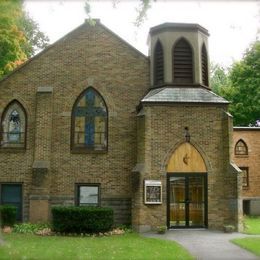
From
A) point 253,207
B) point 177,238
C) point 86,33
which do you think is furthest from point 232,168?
point 253,207

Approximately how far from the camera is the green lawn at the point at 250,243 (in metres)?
13.5

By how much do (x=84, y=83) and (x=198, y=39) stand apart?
577cm

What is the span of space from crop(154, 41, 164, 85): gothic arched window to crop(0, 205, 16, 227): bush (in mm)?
8674

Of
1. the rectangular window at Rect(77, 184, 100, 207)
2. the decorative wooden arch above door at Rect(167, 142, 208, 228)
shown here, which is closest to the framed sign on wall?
the decorative wooden arch above door at Rect(167, 142, 208, 228)

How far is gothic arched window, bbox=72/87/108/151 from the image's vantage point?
830 inches

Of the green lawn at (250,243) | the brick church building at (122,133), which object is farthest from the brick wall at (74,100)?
the green lawn at (250,243)

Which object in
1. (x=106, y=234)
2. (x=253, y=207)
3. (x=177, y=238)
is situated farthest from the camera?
(x=253, y=207)

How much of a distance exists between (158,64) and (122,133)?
3687 mm

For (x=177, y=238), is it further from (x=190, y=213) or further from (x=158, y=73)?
(x=158, y=73)

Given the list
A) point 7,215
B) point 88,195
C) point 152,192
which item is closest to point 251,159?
point 152,192

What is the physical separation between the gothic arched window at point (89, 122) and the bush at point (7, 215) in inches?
158

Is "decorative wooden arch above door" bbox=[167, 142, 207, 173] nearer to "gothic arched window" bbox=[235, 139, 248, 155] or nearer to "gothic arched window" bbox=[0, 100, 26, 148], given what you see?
"gothic arched window" bbox=[0, 100, 26, 148]

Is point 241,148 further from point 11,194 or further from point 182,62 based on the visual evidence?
point 11,194

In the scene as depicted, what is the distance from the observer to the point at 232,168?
1878 cm
